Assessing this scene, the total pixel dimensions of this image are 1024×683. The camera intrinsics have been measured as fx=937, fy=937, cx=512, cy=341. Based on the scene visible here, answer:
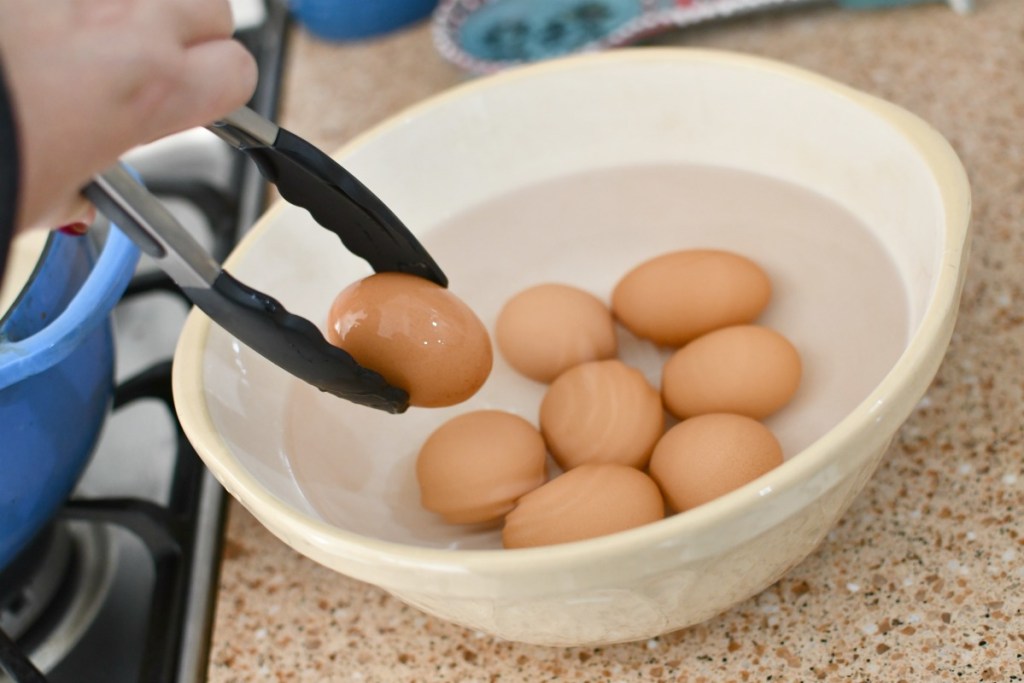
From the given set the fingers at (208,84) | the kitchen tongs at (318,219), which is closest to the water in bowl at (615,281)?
the kitchen tongs at (318,219)

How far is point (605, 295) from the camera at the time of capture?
803 millimetres

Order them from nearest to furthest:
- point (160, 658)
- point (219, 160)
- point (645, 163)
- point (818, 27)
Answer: point (160, 658) < point (645, 163) < point (818, 27) < point (219, 160)

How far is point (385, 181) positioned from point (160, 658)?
402 millimetres

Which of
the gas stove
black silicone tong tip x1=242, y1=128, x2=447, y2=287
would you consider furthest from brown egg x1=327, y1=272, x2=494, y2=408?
Answer: the gas stove

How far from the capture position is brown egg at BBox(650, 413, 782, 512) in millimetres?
574

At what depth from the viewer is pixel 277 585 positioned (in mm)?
705

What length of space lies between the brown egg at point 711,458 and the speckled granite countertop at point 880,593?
3.4 inches

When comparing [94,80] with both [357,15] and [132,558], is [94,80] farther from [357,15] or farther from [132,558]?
[357,15]

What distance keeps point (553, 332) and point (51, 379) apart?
356mm

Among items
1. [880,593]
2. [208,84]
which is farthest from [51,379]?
[880,593]

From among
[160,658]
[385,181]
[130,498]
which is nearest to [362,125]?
[385,181]

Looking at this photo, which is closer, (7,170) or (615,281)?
(7,170)

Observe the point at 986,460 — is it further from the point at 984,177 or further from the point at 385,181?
the point at 385,181

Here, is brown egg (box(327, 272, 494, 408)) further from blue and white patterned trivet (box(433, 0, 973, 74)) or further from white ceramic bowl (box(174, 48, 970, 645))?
blue and white patterned trivet (box(433, 0, 973, 74))
